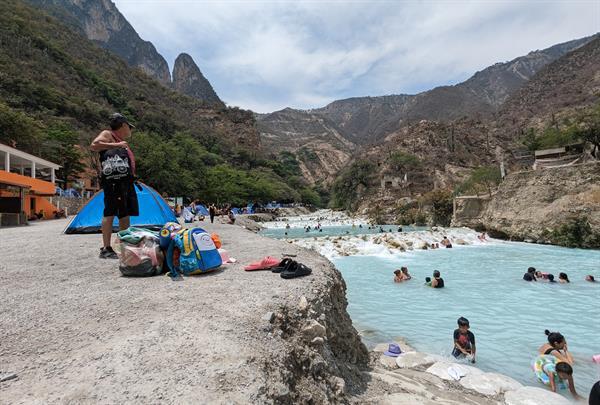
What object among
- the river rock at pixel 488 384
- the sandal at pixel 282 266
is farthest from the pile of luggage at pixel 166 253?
the river rock at pixel 488 384

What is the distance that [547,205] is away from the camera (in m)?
23.1

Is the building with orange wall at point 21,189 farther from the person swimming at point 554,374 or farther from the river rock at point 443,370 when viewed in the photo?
the person swimming at point 554,374

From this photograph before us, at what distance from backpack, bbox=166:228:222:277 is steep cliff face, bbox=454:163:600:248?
2436 cm

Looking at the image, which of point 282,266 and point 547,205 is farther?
point 547,205

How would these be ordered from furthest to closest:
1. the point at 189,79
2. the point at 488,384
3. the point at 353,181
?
the point at 189,79
the point at 353,181
the point at 488,384

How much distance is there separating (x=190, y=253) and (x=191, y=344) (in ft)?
6.63

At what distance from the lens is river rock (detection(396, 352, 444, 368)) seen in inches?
201

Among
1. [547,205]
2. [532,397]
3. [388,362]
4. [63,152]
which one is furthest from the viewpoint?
[63,152]

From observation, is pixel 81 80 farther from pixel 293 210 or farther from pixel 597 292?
pixel 597 292

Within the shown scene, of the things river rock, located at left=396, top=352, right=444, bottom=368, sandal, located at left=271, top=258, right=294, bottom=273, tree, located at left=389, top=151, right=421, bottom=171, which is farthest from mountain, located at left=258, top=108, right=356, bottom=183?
sandal, located at left=271, top=258, right=294, bottom=273

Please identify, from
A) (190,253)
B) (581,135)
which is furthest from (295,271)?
(581,135)

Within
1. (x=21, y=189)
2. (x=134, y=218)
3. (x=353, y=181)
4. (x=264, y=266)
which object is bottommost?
(x=264, y=266)

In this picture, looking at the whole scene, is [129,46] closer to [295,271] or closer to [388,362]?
[295,271]

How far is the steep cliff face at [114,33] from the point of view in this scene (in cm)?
13762
